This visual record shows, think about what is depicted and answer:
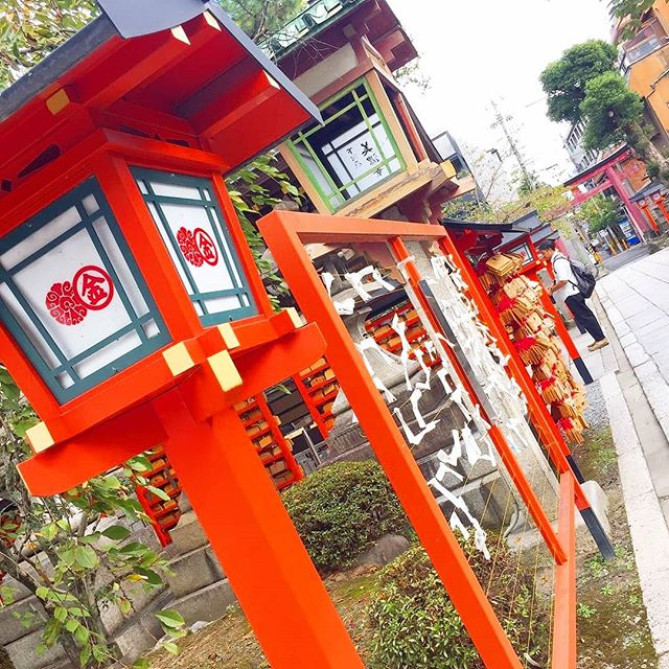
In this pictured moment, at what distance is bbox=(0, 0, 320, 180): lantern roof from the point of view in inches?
65.0

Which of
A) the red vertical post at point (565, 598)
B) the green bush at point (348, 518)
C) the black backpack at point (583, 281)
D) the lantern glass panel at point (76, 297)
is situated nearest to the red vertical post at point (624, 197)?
the black backpack at point (583, 281)

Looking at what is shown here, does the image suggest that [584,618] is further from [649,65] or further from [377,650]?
[649,65]

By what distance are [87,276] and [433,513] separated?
1515 millimetres

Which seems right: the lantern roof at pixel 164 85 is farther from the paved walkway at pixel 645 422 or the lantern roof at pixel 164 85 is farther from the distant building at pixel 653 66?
the distant building at pixel 653 66

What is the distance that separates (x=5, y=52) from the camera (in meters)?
4.31

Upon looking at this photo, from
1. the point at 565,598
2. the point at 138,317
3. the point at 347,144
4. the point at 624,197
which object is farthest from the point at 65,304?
the point at 624,197

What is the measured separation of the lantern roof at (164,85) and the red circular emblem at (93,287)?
0.40 m

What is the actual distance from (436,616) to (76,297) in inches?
111

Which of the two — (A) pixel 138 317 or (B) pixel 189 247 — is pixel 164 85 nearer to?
(B) pixel 189 247

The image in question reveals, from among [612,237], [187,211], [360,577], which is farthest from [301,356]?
[612,237]

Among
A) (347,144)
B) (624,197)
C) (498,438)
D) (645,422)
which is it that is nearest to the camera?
(498,438)

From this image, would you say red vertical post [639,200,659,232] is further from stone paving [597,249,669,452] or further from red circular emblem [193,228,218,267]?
red circular emblem [193,228,218,267]

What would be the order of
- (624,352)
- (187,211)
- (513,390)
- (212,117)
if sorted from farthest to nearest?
1. (624,352)
2. (513,390)
3. (212,117)
4. (187,211)

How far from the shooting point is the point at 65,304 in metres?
2.13
